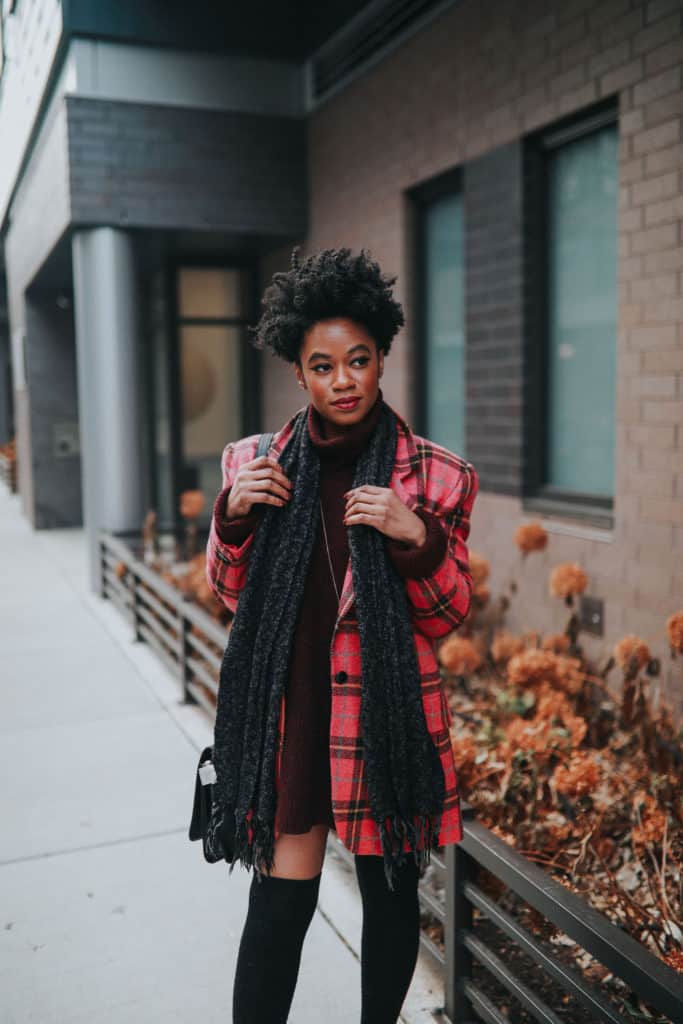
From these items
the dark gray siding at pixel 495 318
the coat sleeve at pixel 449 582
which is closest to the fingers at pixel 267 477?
the coat sleeve at pixel 449 582

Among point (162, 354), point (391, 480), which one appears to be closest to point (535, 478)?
point (391, 480)

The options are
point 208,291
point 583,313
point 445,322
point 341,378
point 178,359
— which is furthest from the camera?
point 208,291

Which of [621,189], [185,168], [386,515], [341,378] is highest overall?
[185,168]

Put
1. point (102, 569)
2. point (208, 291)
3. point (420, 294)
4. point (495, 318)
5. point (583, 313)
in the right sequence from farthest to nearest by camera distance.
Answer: point (208, 291) < point (102, 569) < point (420, 294) < point (495, 318) < point (583, 313)

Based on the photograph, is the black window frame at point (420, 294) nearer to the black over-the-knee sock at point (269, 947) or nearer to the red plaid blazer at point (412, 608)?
the red plaid blazer at point (412, 608)

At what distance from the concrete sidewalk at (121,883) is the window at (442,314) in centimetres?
260

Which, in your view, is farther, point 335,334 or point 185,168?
point 185,168

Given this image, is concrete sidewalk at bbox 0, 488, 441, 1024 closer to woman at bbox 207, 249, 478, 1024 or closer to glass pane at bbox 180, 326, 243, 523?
woman at bbox 207, 249, 478, 1024

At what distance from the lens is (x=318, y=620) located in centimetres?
210

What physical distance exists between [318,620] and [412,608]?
0.66 ft

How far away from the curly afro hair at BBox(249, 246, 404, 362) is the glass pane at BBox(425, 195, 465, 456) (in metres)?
4.46

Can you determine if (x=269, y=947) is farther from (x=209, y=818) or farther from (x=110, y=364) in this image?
(x=110, y=364)

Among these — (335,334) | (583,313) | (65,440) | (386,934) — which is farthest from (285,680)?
(65,440)

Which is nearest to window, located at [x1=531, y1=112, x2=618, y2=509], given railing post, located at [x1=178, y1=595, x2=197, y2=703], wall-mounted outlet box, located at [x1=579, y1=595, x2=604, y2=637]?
wall-mounted outlet box, located at [x1=579, y1=595, x2=604, y2=637]
